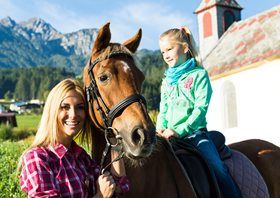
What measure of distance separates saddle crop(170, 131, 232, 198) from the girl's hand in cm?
102

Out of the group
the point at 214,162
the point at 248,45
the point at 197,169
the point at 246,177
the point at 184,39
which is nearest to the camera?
the point at 197,169

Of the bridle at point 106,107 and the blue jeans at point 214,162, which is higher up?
the bridle at point 106,107

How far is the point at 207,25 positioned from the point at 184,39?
28.0 m

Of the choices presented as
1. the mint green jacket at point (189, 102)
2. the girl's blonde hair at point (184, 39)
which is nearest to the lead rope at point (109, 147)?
the mint green jacket at point (189, 102)

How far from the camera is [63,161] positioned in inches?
103

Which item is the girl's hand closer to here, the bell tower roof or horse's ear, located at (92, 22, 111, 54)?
horse's ear, located at (92, 22, 111, 54)

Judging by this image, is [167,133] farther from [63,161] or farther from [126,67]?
[63,161]

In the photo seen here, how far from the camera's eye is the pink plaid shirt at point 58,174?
2395mm

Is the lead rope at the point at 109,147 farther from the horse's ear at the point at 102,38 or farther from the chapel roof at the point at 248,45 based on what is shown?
the chapel roof at the point at 248,45

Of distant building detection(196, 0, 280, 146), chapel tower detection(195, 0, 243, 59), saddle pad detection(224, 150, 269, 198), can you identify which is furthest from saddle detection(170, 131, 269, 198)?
chapel tower detection(195, 0, 243, 59)

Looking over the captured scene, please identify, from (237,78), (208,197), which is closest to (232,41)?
(237,78)

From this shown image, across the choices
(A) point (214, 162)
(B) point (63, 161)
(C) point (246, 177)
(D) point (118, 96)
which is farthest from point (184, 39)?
(B) point (63, 161)

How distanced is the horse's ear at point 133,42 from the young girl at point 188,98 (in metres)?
0.62

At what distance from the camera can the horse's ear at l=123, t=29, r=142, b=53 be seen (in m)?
3.25
